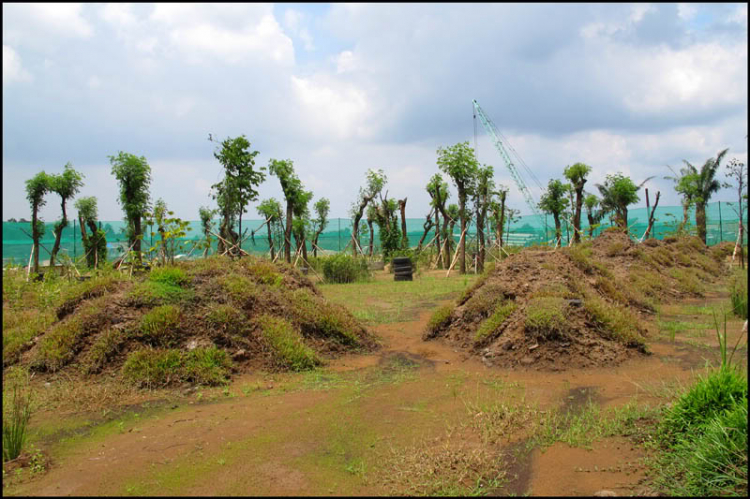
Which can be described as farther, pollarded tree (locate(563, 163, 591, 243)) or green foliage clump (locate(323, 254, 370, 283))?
pollarded tree (locate(563, 163, 591, 243))

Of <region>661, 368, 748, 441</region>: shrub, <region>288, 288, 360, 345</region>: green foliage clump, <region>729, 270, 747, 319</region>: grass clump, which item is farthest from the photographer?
<region>288, 288, 360, 345</region>: green foliage clump

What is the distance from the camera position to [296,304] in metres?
6.81

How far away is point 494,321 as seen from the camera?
658 centimetres

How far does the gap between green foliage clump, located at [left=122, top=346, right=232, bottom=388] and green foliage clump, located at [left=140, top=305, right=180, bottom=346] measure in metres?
0.20

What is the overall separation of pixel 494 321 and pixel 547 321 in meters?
0.75

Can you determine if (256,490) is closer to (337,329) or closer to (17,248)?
(337,329)

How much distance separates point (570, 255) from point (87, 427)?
7.00m

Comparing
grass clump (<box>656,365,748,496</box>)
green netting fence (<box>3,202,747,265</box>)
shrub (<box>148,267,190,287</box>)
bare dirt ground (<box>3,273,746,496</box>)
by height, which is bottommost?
bare dirt ground (<box>3,273,746,496</box>)

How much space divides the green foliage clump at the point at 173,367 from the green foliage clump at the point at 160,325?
→ 0.20m

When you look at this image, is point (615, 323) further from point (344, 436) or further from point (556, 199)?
point (556, 199)

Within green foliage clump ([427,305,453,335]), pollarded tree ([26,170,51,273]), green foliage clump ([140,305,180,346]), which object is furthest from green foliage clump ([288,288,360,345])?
pollarded tree ([26,170,51,273])

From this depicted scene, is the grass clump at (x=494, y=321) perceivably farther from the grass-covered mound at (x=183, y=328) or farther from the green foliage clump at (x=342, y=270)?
the green foliage clump at (x=342, y=270)

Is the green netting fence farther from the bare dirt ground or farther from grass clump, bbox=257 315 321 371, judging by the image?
the bare dirt ground

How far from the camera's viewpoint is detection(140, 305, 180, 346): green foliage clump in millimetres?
5527
